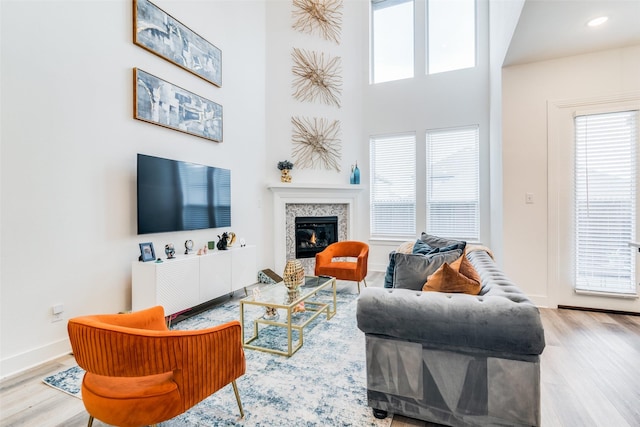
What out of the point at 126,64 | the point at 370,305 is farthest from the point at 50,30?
the point at 370,305

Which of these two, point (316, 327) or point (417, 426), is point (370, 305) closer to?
point (417, 426)

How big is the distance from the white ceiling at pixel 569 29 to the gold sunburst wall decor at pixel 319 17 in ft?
10.7

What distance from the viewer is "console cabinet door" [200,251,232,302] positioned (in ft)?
10.5

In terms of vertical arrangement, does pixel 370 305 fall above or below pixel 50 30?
below

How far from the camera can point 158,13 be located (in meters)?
3.11

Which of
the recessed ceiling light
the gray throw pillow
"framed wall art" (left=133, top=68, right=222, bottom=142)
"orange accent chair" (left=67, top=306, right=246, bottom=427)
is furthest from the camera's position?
"framed wall art" (left=133, top=68, right=222, bottom=142)

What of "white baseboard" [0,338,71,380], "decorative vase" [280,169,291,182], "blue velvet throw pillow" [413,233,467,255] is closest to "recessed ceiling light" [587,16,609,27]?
"blue velvet throw pillow" [413,233,467,255]

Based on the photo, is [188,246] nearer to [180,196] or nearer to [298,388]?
[180,196]

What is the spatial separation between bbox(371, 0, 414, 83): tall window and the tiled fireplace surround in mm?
2265

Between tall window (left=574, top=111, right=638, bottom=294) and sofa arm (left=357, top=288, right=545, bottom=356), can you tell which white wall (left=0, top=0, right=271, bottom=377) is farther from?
tall window (left=574, top=111, right=638, bottom=294)

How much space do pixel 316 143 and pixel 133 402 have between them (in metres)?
4.56

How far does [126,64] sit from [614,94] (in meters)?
4.96

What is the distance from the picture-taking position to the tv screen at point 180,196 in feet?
9.41

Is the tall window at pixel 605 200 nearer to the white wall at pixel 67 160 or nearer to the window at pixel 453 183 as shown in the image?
the window at pixel 453 183
